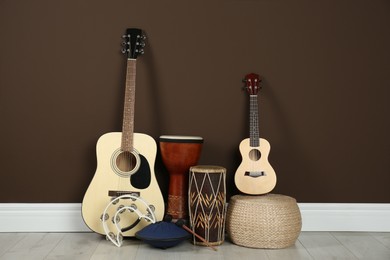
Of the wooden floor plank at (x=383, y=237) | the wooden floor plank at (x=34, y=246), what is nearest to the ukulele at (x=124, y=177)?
the wooden floor plank at (x=34, y=246)

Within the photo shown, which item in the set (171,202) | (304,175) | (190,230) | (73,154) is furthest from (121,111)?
(304,175)

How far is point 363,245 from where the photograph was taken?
2.84m

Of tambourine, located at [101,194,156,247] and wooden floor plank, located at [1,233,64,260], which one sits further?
tambourine, located at [101,194,156,247]

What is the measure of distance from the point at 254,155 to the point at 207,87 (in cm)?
53

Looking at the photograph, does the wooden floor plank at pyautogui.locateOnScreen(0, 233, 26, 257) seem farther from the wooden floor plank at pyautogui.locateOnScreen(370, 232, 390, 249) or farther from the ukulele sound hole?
the wooden floor plank at pyautogui.locateOnScreen(370, 232, 390, 249)

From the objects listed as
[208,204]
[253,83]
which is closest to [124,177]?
[208,204]

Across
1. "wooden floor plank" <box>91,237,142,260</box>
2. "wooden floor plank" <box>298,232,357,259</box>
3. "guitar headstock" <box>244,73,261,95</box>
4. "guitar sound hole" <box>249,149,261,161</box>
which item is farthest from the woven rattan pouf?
"guitar headstock" <box>244,73,261,95</box>

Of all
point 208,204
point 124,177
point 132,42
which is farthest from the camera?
point 132,42

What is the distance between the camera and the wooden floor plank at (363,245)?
263 centimetres

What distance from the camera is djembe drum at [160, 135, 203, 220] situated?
2.89 metres

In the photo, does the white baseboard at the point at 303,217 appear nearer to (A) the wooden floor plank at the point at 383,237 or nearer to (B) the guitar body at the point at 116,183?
(A) the wooden floor plank at the point at 383,237

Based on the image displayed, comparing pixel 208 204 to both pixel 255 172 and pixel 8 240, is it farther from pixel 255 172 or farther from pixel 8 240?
pixel 8 240

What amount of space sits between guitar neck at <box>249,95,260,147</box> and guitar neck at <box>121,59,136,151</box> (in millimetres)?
730

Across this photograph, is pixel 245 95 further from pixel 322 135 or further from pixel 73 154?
pixel 73 154
